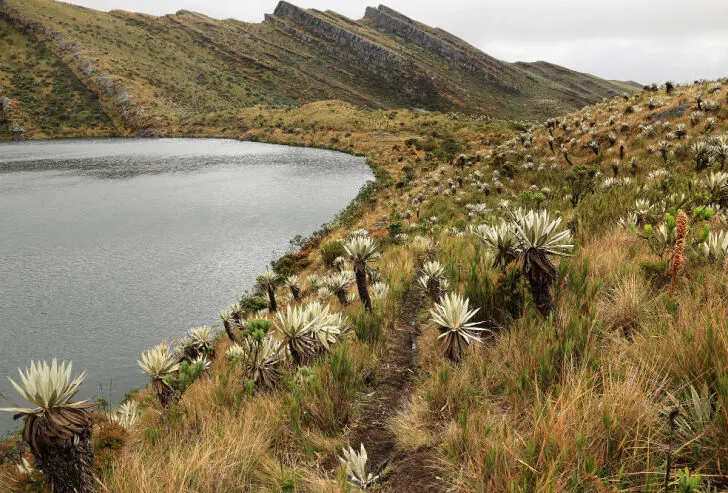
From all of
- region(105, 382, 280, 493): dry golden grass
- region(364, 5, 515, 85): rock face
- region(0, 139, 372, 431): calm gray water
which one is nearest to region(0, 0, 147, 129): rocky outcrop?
region(0, 139, 372, 431): calm gray water

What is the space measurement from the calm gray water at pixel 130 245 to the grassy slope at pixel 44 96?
42.1 m

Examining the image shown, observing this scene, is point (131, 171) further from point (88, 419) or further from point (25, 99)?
point (25, 99)

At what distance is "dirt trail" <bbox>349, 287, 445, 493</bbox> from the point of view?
108 inches

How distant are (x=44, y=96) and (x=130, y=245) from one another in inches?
3677

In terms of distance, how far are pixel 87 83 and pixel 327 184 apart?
86.9 metres

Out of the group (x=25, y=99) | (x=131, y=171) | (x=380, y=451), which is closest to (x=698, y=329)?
(x=380, y=451)

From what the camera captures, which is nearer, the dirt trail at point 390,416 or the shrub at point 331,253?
the dirt trail at point 390,416

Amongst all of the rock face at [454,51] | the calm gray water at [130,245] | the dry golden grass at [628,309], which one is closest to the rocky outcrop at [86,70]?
the calm gray water at [130,245]

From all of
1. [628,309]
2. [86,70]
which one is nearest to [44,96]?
[86,70]

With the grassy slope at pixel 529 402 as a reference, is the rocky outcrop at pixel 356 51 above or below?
above

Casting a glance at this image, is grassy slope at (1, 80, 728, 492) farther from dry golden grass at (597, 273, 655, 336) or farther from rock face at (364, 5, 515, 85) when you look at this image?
rock face at (364, 5, 515, 85)

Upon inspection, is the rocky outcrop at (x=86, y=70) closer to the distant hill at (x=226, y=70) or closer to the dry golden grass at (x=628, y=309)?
the distant hill at (x=226, y=70)

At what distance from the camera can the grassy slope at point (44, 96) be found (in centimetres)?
7588

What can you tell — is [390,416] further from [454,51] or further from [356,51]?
[454,51]
